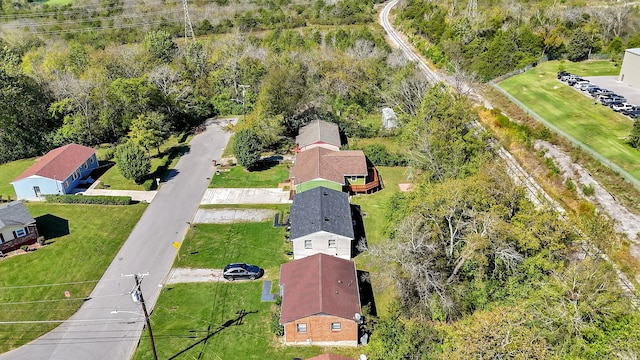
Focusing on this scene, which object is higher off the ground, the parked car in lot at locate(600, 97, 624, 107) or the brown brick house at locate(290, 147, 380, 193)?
the parked car in lot at locate(600, 97, 624, 107)

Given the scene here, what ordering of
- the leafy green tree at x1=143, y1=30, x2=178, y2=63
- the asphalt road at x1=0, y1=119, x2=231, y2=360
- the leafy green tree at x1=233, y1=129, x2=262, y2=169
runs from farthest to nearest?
1. the leafy green tree at x1=143, y1=30, x2=178, y2=63
2. the leafy green tree at x1=233, y1=129, x2=262, y2=169
3. the asphalt road at x1=0, y1=119, x2=231, y2=360

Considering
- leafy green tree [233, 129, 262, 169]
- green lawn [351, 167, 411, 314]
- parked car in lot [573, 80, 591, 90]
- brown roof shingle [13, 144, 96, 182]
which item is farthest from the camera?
parked car in lot [573, 80, 591, 90]

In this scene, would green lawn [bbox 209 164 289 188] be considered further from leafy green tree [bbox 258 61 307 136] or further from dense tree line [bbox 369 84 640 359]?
dense tree line [bbox 369 84 640 359]

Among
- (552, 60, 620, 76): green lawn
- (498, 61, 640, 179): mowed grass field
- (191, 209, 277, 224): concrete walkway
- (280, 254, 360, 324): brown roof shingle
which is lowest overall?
(191, 209, 277, 224): concrete walkway

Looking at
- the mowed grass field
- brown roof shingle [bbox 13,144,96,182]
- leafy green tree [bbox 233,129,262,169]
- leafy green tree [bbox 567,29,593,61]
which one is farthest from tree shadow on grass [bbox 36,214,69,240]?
leafy green tree [bbox 567,29,593,61]

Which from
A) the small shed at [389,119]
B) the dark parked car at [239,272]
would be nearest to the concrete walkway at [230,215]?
the dark parked car at [239,272]

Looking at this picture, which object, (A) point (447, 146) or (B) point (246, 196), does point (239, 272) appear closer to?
(B) point (246, 196)

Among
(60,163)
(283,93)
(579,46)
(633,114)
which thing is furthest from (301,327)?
(579,46)
